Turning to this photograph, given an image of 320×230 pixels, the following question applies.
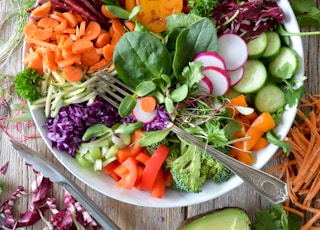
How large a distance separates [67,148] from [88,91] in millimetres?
258

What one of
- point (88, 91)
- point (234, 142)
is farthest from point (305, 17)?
point (88, 91)

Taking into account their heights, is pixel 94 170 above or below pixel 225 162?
below

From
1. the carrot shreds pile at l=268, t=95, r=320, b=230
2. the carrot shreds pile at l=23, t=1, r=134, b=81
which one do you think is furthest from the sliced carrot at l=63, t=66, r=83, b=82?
the carrot shreds pile at l=268, t=95, r=320, b=230

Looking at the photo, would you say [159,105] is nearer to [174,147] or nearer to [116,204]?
[174,147]

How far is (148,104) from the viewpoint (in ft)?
7.10

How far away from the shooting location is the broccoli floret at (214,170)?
2213mm

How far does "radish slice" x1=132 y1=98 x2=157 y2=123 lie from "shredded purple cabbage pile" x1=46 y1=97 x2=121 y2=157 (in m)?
0.13

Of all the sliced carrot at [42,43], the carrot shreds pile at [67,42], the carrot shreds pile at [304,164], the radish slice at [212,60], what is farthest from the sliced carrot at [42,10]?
the carrot shreds pile at [304,164]

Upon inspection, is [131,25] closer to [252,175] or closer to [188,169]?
[188,169]

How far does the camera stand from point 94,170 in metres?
2.31

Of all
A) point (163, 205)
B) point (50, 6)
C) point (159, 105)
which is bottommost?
point (163, 205)

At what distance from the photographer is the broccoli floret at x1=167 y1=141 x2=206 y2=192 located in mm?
2199

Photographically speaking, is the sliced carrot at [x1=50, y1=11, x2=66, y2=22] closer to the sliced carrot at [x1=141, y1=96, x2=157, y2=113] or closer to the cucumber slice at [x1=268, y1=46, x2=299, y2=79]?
the sliced carrot at [x1=141, y1=96, x2=157, y2=113]

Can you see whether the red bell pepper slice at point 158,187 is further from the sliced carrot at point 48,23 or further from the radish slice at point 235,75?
the sliced carrot at point 48,23
